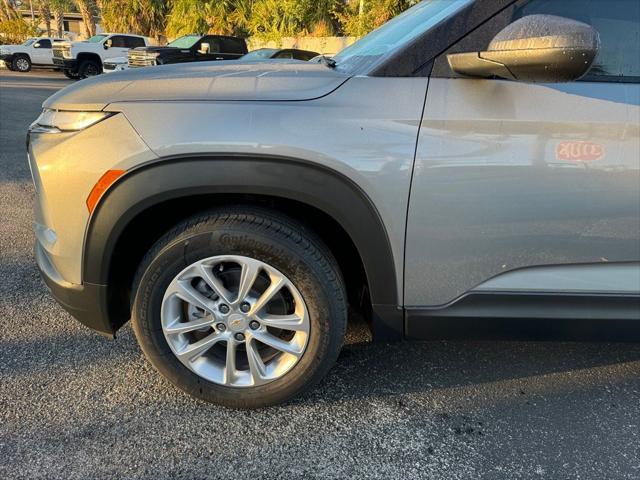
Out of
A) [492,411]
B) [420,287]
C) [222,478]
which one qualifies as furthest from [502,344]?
[222,478]

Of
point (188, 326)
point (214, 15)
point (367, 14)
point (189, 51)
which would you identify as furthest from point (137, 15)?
point (188, 326)

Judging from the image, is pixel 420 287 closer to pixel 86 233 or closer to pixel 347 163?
pixel 347 163

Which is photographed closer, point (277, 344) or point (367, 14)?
point (277, 344)

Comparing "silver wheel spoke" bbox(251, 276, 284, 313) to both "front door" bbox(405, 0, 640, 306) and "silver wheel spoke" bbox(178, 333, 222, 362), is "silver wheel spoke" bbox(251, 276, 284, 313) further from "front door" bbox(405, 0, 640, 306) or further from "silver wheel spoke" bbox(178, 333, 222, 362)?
"front door" bbox(405, 0, 640, 306)

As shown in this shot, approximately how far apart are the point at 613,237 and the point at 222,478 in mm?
1665

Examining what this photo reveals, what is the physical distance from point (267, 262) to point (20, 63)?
26.0 m

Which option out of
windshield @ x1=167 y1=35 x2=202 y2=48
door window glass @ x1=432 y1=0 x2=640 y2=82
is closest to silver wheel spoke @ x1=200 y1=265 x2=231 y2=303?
door window glass @ x1=432 y1=0 x2=640 y2=82

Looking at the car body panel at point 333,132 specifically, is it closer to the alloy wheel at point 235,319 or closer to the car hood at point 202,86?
the car hood at point 202,86

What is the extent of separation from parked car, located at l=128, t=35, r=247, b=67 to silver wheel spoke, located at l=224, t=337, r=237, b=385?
13.8m

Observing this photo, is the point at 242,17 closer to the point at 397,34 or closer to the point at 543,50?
the point at 397,34

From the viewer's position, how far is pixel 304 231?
1.98 meters

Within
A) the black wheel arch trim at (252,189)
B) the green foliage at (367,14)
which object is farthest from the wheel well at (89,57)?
the black wheel arch trim at (252,189)

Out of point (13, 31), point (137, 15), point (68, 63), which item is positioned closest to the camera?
point (68, 63)

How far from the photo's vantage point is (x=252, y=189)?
6.12ft
